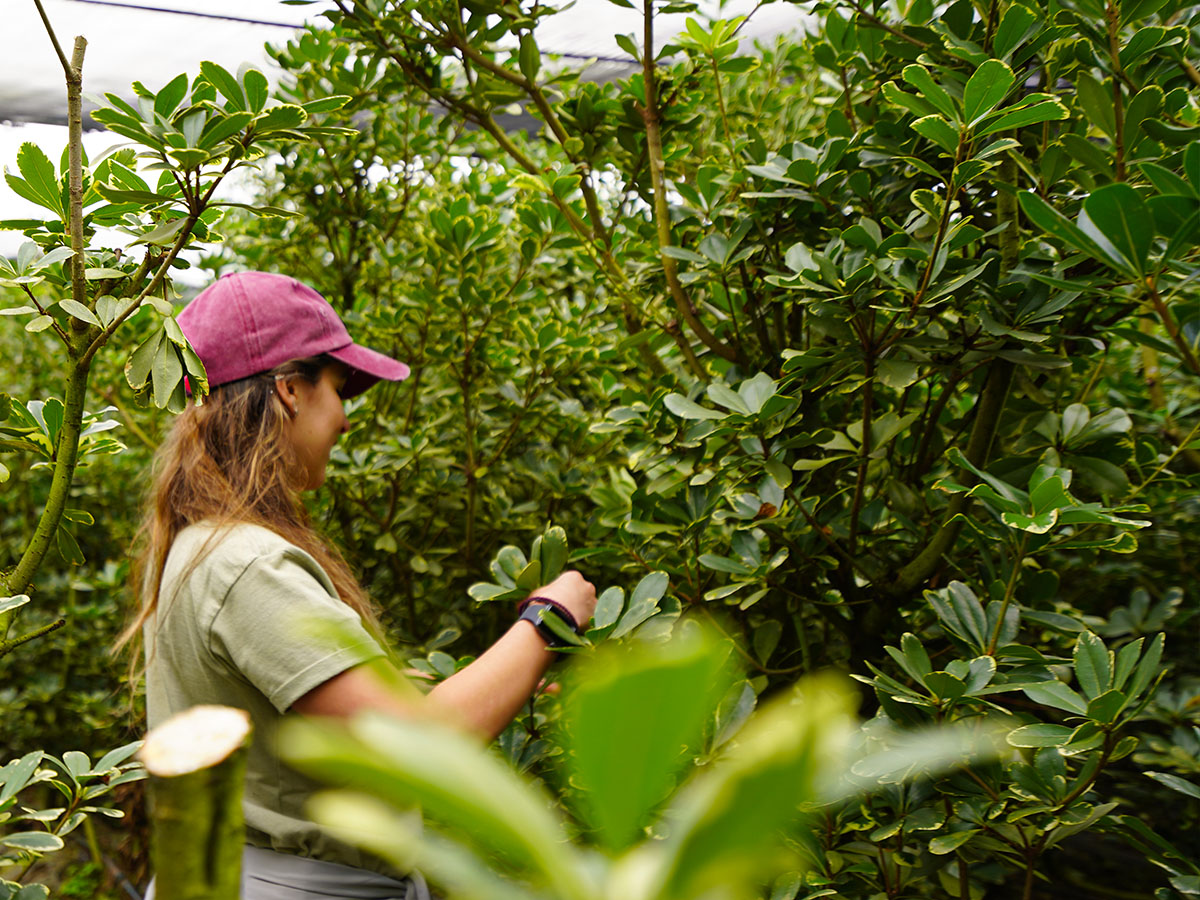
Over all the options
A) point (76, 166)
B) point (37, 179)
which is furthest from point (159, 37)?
point (76, 166)

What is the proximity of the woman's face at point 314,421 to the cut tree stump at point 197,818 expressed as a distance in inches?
49.4

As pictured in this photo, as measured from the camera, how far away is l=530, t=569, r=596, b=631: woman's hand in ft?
4.71

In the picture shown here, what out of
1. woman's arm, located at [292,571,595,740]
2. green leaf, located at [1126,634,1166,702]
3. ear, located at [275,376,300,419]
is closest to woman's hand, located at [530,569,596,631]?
woman's arm, located at [292,571,595,740]

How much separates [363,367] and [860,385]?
3.09ft

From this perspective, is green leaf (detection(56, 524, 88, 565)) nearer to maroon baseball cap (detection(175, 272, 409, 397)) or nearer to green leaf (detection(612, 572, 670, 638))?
maroon baseball cap (detection(175, 272, 409, 397))

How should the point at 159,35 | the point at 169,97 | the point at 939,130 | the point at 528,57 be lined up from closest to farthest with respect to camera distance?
the point at 169,97
the point at 939,130
the point at 528,57
the point at 159,35

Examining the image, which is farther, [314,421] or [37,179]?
[314,421]

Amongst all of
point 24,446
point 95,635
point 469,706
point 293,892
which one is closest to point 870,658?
point 469,706

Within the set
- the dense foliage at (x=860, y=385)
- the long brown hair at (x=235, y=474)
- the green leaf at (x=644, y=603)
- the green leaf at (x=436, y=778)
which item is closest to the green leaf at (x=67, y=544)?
the long brown hair at (x=235, y=474)

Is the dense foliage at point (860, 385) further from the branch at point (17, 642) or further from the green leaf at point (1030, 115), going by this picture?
the branch at point (17, 642)

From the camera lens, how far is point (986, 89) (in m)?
1.05

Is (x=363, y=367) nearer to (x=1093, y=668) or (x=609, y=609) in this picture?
(x=609, y=609)

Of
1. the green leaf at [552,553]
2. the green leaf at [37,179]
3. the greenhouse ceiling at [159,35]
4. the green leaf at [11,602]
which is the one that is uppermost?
the greenhouse ceiling at [159,35]

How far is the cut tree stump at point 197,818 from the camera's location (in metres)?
0.37
